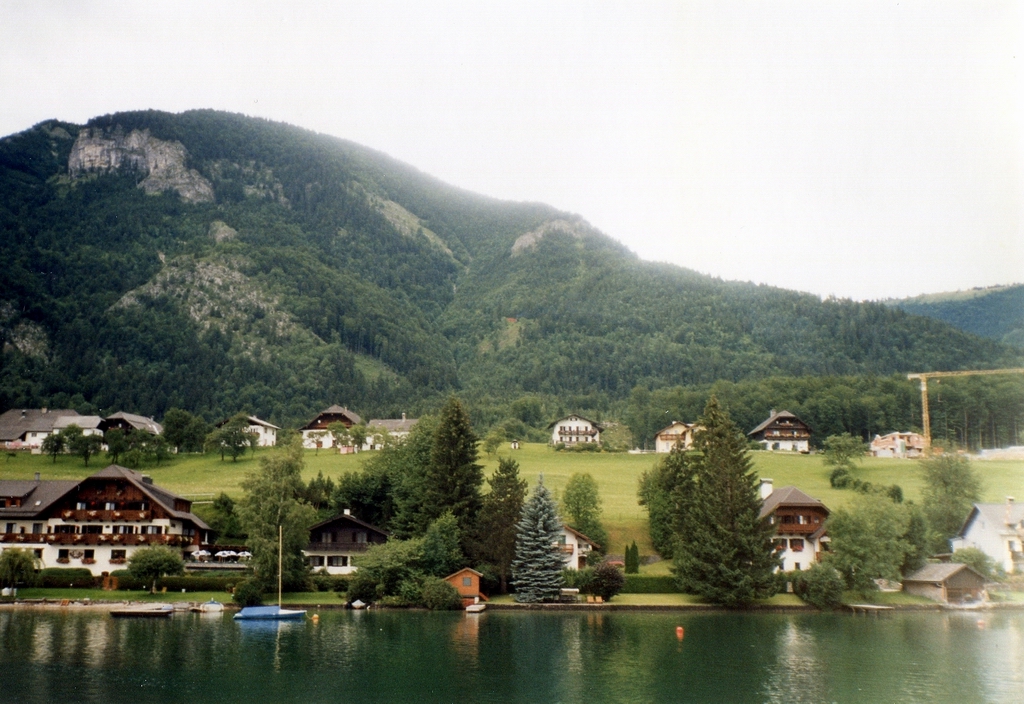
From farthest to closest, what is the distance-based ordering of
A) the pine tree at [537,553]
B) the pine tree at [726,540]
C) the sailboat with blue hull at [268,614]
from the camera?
the pine tree at [537,553] → the pine tree at [726,540] → the sailboat with blue hull at [268,614]

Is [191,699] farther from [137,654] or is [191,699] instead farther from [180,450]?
[180,450]

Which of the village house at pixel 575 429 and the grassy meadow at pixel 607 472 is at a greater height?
the village house at pixel 575 429

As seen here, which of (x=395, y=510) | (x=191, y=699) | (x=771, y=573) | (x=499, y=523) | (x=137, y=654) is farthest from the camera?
(x=395, y=510)

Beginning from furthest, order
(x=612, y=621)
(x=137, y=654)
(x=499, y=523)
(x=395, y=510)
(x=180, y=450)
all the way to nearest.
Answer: (x=180, y=450) < (x=395, y=510) < (x=499, y=523) < (x=612, y=621) < (x=137, y=654)

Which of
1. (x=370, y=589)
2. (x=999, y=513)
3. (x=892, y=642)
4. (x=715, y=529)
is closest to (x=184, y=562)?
(x=370, y=589)

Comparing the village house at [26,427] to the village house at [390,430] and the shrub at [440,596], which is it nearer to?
the village house at [390,430]

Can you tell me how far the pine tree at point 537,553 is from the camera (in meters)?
64.0

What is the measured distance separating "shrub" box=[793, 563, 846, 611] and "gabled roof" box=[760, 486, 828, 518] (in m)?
9.15

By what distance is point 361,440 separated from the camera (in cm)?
11950

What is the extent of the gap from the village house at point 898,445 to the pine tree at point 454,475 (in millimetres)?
72260

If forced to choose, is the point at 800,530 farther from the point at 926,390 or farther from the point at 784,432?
the point at 926,390

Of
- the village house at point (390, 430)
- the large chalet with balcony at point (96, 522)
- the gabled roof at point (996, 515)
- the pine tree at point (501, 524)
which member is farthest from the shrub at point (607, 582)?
the large chalet with balcony at point (96, 522)

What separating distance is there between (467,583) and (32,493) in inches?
1706

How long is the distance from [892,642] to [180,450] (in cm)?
9763
